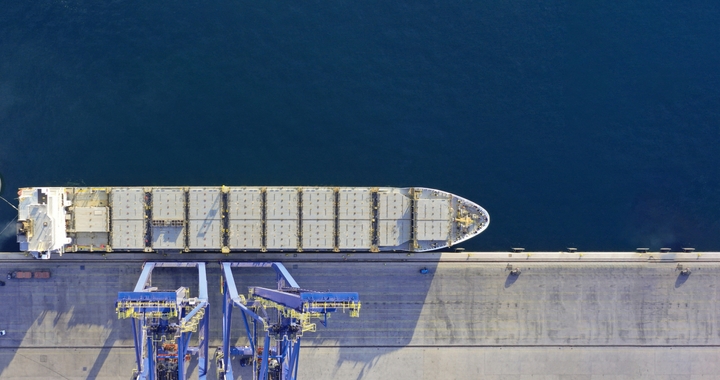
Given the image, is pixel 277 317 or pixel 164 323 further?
pixel 277 317

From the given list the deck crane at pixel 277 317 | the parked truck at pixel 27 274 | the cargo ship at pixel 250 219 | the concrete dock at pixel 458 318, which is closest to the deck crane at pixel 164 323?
the deck crane at pixel 277 317

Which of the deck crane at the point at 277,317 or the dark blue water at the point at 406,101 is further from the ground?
the dark blue water at the point at 406,101

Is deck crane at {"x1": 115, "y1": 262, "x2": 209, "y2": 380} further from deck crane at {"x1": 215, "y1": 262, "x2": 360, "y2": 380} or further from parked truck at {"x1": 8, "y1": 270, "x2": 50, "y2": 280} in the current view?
parked truck at {"x1": 8, "y1": 270, "x2": 50, "y2": 280}

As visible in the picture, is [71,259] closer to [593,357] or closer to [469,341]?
[469,341]

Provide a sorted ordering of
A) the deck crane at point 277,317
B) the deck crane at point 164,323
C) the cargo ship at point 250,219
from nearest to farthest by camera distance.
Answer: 1. the deck crane at point 277,317
2. the deck crane at point 164,323
3. the cargo ship at point 250,219

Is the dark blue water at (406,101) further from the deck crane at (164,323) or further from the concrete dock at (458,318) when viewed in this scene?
the deck crane at (164,323)

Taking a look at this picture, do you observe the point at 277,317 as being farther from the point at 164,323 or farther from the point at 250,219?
the point at 164,323

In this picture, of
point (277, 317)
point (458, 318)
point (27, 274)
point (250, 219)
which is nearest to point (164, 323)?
point (277, 317)
